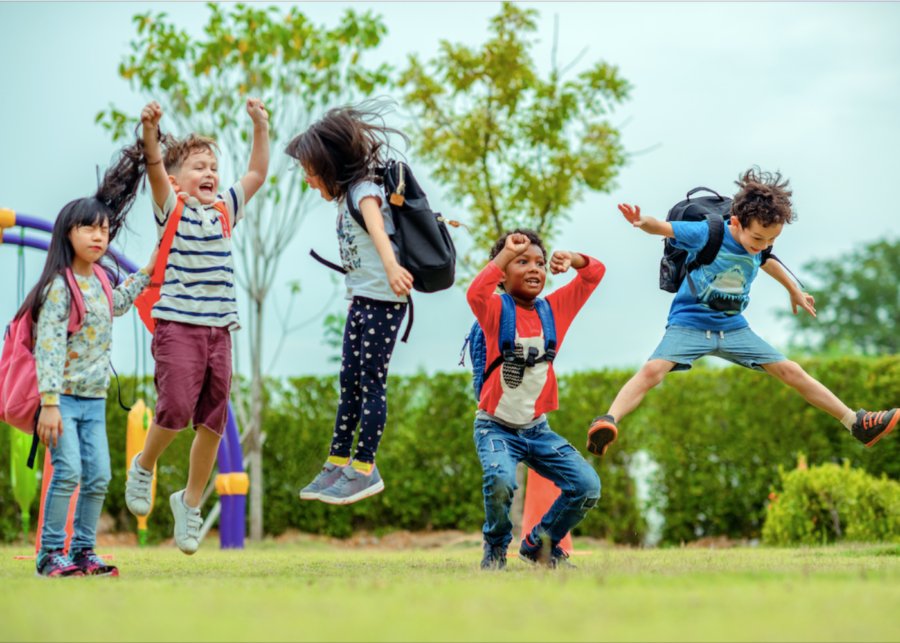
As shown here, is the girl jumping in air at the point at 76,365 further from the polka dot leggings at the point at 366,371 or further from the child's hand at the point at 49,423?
the polka dot leggings at the point at 366,371

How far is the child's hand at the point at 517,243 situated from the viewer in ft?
13.9

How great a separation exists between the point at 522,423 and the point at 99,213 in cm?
254

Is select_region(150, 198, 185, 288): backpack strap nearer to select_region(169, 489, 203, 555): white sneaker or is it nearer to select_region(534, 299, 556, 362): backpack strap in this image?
select_region(169, 489, 203, 555): white sneaker

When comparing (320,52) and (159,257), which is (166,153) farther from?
(320,52)

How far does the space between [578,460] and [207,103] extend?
745 centimetres

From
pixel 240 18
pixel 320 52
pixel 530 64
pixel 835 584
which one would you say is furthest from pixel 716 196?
pixel 240 18

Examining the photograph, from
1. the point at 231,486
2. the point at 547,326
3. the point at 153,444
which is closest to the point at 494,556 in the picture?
the point at 547,326

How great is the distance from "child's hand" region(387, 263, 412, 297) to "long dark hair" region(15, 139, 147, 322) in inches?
58.0

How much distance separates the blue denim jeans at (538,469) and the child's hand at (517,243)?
0.95 metres

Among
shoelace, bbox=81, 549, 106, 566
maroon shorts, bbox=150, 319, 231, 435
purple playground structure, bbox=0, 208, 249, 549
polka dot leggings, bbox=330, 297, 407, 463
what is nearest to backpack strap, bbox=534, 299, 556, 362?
polka dot leggings, bbox=330, 297, 407, 463

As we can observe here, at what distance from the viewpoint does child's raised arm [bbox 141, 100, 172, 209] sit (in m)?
4.08

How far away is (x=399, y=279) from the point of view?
3922 millimetres

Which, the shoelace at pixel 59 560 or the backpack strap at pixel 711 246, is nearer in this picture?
the shoelace at pixel 59 560

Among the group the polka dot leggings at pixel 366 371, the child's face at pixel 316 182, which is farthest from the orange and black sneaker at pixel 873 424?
the child's face at pixel 316 182
